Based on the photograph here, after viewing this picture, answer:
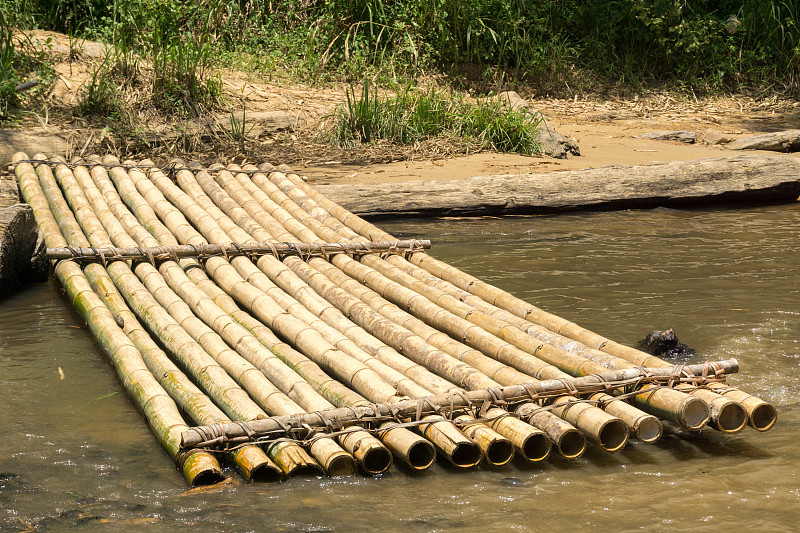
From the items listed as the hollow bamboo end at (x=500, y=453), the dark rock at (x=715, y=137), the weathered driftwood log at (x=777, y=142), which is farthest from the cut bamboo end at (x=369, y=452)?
the dark rock at (x=715, y=137)

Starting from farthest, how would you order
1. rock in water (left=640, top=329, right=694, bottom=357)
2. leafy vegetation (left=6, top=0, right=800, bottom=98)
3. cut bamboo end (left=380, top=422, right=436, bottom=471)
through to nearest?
leafy vegetation (left=6, top=0, right=800, bottom=98) < rock in water (left=640, top=329, right=694, bottom=357) < cut bamboo end (left=380, top=422, right=436, bottom=471)

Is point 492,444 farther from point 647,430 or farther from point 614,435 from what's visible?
point 647,430

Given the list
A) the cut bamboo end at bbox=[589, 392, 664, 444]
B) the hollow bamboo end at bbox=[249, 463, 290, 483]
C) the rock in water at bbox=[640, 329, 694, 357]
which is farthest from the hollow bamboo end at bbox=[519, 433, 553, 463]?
the rock in water at bbox=[640, 329, 694, 357]

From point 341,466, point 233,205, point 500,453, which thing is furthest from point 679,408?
point 233,205

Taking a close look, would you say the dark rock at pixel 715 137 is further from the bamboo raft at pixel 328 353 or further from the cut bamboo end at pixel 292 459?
the cut bamboo end at pixel 292 459

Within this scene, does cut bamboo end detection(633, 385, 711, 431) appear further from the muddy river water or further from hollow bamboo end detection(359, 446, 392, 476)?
hollow bamboo end detection(359, 446, 392, 476)

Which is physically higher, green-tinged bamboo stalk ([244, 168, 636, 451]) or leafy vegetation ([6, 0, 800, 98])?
leafy vegetation ([6, 0, 800, 98])

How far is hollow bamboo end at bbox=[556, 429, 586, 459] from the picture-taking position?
2848mm

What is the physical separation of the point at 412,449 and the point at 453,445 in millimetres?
130

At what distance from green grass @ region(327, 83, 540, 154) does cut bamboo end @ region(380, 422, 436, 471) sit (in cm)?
526

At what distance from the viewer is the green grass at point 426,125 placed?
7.88 m

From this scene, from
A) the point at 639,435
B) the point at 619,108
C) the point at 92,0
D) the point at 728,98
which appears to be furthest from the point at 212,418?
the point at 728,98

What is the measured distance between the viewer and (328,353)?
11.3 feet

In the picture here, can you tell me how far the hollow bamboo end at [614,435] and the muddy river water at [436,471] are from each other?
2.5 inches
